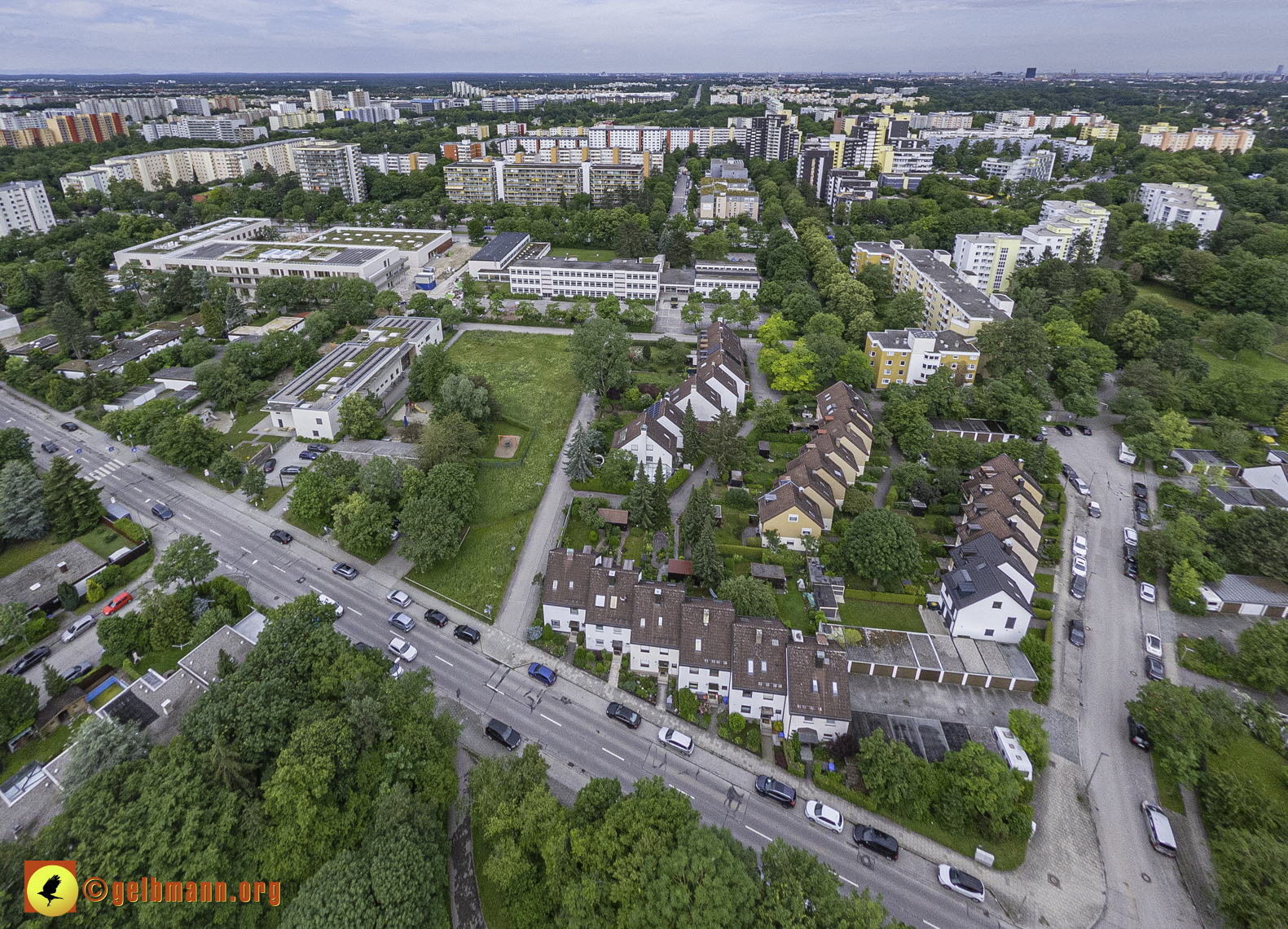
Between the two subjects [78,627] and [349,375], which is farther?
[349,375]

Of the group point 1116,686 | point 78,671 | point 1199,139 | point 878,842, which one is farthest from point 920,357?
point 1199,139

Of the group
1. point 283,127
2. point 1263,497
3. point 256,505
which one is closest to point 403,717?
point 256,505

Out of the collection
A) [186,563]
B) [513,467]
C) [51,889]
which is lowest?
[513,467]

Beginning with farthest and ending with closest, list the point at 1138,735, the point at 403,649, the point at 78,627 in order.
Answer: the point at 78,627 → the point at 403,649 → the point at 1138,735

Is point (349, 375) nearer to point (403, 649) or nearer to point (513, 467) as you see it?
point (513, 467)
